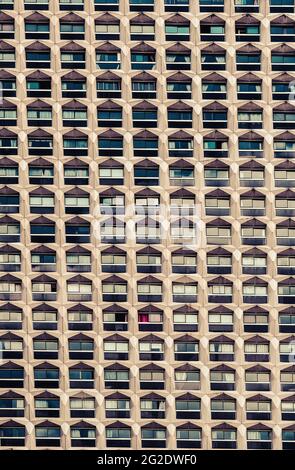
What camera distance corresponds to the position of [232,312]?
150m

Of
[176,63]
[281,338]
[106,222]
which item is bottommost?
[281,338]

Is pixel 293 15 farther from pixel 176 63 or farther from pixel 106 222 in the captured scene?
pixel 106 222

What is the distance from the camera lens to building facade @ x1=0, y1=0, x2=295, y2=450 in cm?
14900

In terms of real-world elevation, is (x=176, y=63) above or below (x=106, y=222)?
above

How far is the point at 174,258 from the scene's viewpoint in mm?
150500

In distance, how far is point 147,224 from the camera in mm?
150375

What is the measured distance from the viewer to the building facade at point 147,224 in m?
149

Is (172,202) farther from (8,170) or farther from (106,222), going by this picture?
(8,170)

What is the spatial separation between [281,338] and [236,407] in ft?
25.7

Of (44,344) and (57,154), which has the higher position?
(57,154)

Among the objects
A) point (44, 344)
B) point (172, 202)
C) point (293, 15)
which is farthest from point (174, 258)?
point (293, 15)
